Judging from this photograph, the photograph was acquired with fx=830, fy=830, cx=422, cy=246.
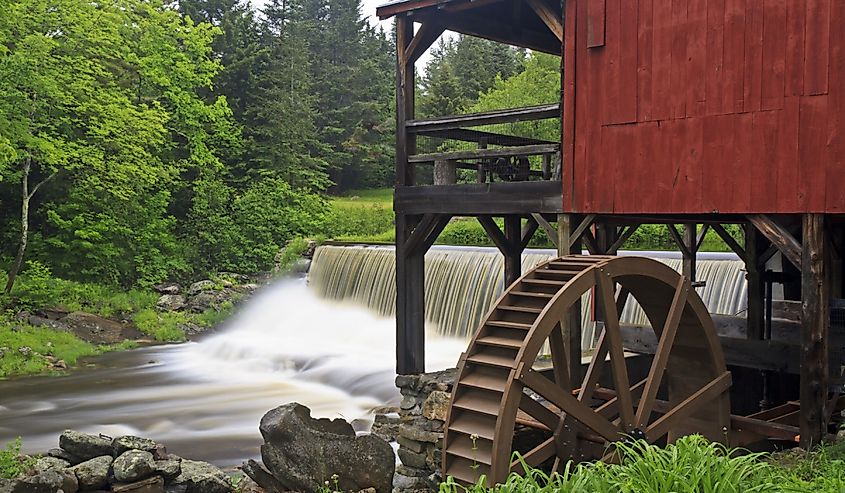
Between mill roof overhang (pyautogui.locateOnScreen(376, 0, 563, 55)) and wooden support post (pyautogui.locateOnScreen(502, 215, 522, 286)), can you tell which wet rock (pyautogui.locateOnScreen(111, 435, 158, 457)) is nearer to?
wooden support post (pyautogui.locateOnScreen(502, 215, 522, 286))

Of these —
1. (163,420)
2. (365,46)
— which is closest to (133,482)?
(163,420)

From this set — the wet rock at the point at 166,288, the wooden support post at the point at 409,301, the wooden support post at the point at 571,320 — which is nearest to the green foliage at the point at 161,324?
the wet rock at the point at 166,288

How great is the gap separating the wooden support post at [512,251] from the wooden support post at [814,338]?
4690 millimetres

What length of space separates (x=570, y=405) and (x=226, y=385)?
1127cm

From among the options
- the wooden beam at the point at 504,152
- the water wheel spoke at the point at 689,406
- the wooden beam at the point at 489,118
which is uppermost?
the wooden beam at the point at 489,118

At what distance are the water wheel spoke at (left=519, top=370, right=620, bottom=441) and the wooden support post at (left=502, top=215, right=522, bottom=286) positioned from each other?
439 cm

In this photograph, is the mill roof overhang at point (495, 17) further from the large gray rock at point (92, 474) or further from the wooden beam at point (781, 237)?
the large gray rock at point (92, 474)

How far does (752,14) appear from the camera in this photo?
7961mm

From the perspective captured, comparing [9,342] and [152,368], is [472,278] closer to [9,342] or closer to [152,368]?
[152,368]

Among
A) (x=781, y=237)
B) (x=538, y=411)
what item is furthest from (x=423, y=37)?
(x=538, y=411)

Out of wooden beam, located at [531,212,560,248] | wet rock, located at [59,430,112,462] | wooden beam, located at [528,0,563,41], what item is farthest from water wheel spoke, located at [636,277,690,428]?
wet rock, located at [59,430,112,462]

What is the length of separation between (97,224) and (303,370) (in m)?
9.30

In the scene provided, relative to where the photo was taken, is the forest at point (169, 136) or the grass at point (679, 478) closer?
the grass at point (679, 478)

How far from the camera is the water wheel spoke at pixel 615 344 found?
7707 mm
